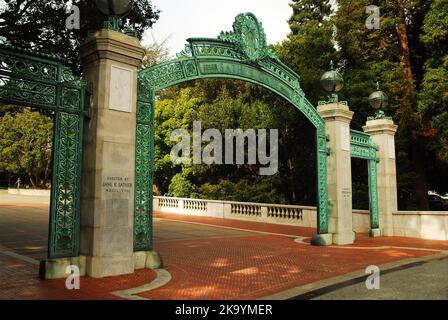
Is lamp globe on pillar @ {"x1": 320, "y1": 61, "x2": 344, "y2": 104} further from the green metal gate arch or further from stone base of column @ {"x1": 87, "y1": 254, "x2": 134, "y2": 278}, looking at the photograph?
stone base of column @ {"x1": 87, "y1": 254, "x2": 134, "y2": 278}

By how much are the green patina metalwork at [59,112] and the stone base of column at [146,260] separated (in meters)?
1.29

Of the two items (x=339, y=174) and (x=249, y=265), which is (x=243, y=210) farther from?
(x=249, y=265)

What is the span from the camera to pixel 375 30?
71.4ft

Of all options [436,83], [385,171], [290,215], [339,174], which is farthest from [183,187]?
[436,83]

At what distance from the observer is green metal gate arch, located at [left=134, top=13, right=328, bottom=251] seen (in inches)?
343

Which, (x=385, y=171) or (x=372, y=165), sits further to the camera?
(x=385, y=171)

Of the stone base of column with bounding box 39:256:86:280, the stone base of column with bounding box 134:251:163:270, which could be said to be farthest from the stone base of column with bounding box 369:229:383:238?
the stone base of column with bounding box 39:256:86:280

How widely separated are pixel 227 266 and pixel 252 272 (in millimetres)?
878

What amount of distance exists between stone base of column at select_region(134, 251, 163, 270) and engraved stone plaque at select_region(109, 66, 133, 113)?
3.13m

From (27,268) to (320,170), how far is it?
946 centimetres

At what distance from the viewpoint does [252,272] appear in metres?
8.13

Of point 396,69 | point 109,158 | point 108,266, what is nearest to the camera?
point 108,266

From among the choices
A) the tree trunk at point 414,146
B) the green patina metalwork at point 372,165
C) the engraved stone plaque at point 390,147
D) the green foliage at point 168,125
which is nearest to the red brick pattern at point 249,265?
the green patina metalwork at point 372,165

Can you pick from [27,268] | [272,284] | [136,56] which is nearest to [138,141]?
[136,56]
